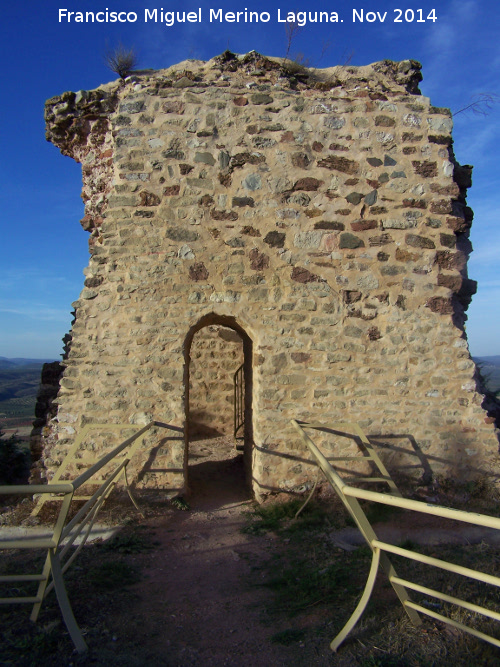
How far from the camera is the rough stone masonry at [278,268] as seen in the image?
4.71 meters

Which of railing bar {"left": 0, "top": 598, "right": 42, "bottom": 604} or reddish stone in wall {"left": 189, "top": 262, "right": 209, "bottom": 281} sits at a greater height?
reddish stone in wall {"left": 189, "top": 262, "right": 209, "bottom": 281}

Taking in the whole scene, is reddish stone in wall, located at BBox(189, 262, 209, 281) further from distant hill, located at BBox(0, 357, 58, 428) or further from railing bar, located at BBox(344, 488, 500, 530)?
distant hill, located at BBox(0, 357, 58, 428)

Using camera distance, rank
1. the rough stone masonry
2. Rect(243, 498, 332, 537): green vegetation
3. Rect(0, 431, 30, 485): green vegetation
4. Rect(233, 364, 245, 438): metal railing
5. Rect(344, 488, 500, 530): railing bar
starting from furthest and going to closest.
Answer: Rect(233, 364, 245, 438): metal railing < Rect(0, 431, 30, 485): green vegetation < the rough stone masonry < Rect(243, 498, 332, 537): green vegetation < Rect(344, 488, 500, 530): railing bar

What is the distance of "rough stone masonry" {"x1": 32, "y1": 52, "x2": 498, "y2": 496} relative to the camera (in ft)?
15.5

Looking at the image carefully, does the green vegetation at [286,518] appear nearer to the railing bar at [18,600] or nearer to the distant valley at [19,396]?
the railing bar at [18,600]

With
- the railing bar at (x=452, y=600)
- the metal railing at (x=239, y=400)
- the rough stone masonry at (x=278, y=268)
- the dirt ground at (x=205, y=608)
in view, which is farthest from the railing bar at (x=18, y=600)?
the metal railing at (x=239, y=400)

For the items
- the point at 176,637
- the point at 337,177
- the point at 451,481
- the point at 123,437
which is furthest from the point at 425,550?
the point at 337,177

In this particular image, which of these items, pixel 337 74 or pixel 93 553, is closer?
pixel 93 553

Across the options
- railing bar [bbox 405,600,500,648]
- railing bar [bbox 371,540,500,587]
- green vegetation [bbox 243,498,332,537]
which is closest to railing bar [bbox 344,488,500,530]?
railing bar [bbox 371,540,500,587]

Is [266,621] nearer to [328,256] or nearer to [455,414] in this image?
[455,414]

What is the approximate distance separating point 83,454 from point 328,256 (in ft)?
10.2

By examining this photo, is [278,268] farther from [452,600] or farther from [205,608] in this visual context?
[452,600]

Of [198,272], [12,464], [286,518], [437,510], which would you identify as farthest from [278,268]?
[12,464]

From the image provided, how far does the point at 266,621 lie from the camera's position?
9.12 ft
